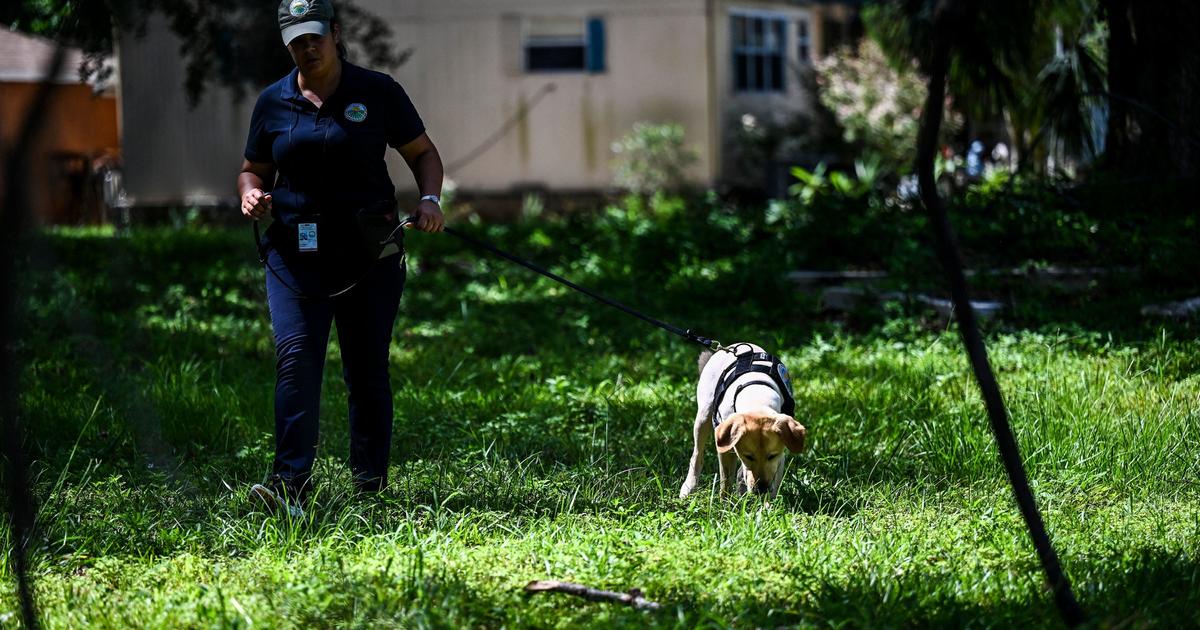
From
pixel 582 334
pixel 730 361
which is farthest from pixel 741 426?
pixel 582 334

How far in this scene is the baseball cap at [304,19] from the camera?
4477 mm

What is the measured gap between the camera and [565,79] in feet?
63.4

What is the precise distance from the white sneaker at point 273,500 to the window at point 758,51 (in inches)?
635

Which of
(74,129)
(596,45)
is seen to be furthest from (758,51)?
(74,129)

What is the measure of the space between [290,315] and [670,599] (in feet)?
5.94

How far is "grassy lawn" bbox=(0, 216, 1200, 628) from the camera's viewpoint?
3625mm

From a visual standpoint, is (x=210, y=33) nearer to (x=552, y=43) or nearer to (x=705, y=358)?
(x=552, y=43)

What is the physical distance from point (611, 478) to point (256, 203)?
1.71 meters

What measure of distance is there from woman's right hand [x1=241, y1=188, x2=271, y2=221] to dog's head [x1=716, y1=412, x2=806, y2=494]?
5.90 feet

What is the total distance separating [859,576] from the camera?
3.81 metres

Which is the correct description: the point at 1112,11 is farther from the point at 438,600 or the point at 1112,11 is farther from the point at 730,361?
the point at 438,600

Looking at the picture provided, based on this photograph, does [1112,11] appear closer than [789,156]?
Yes

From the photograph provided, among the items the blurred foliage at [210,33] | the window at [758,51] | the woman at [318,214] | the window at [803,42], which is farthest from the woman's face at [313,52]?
the window at [803,42]

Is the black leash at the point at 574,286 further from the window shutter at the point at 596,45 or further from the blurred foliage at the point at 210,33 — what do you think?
the window shutter at the point at 596,45
